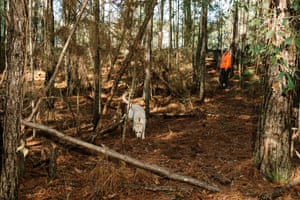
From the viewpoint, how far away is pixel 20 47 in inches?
116

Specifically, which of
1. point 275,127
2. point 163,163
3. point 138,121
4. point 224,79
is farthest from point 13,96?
point 224,79

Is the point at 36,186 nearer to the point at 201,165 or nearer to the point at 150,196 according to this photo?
the point at 150,196

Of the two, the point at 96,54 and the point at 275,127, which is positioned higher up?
the point at 96,54

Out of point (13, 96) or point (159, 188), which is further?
point (159, 188)

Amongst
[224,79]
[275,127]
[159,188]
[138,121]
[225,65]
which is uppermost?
[225,65]

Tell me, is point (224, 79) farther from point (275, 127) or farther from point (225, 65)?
point (275, 127)

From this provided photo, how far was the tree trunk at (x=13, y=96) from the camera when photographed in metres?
2.90

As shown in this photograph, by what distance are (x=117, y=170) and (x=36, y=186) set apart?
1.14 m

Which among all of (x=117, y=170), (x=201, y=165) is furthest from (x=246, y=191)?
(x=117, y=170)

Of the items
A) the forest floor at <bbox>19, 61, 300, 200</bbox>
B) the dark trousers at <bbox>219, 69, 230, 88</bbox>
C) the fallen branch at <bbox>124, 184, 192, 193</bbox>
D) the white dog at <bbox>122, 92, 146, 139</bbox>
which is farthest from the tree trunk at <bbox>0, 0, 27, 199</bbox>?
the dark trousers at <bbox>219, 69, 230, 88</bbox>

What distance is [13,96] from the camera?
9.80 feet

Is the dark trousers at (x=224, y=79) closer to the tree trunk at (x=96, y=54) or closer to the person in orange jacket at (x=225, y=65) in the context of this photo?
the person in orange jacket at (x=225, y=65)

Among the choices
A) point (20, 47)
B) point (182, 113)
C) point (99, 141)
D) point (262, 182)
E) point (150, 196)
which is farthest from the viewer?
point (182, 113)

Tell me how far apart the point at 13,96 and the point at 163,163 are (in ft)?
9.22
